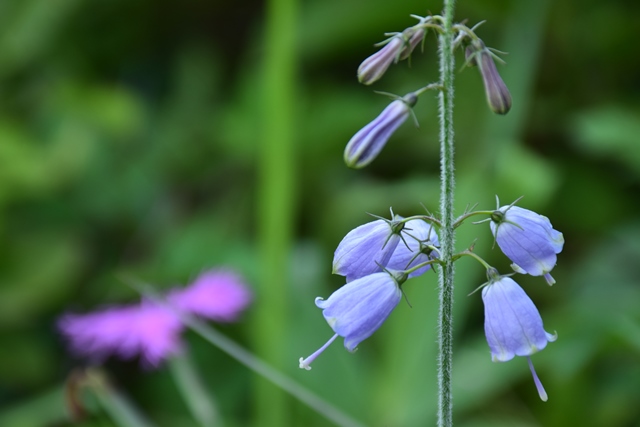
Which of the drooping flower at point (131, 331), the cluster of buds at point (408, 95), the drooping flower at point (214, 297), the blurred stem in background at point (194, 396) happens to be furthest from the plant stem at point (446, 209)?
the drooping flower at point (214, 297)

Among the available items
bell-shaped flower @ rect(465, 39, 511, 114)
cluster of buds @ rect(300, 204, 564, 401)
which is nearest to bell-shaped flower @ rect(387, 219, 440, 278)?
cluster of buds @ rect(300, 204, 564, 401)

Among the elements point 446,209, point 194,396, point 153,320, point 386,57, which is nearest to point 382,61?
point 386,57

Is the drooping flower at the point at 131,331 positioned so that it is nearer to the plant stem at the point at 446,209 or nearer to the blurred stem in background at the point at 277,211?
the blurred stem in background at the point at 277,211

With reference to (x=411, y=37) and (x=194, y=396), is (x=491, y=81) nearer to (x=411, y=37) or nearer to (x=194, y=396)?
(x=411, y=37)

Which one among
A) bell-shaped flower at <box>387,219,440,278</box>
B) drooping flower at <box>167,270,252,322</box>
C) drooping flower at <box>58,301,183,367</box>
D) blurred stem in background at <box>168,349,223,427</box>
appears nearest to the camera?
bell-shaped flower at <box>387,219,440,278</box>

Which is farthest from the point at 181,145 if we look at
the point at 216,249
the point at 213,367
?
the point at 213,367

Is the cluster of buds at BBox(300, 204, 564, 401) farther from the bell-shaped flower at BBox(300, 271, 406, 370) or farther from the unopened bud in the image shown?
the unopened bud
